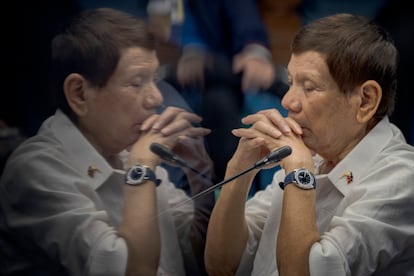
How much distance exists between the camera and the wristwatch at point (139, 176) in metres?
1.31

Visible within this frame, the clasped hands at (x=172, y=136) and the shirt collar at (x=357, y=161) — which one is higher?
the clasped hands at (x=172, y=136)

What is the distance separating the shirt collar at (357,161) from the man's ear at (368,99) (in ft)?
0.11

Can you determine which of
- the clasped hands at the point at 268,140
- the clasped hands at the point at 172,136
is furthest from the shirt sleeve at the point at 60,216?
Result: the clasped hands at the point at 268,140

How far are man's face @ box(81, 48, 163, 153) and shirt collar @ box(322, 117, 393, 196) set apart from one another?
14.7 inches

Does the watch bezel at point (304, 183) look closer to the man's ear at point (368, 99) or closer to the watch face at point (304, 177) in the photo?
the watch face at point (304, 177)

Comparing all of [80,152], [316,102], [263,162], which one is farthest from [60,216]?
[316,102]

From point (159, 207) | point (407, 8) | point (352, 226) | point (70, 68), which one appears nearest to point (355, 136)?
point (352, 226)

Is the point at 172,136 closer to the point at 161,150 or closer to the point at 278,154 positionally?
the point at 161,150

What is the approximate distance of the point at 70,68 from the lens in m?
1.32

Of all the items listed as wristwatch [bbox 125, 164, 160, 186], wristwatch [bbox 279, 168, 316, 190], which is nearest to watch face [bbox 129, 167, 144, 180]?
wristwatch [bbox 125, 164, 160, 186]

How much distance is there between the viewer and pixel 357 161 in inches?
52.7

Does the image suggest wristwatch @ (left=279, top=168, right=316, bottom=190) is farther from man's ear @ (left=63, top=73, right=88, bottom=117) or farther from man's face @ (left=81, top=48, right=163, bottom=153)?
man's ear @ (left=63, top=73, right=88, bottom=117)

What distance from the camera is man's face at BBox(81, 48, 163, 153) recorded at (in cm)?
131

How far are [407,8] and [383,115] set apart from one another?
0.74 ft
